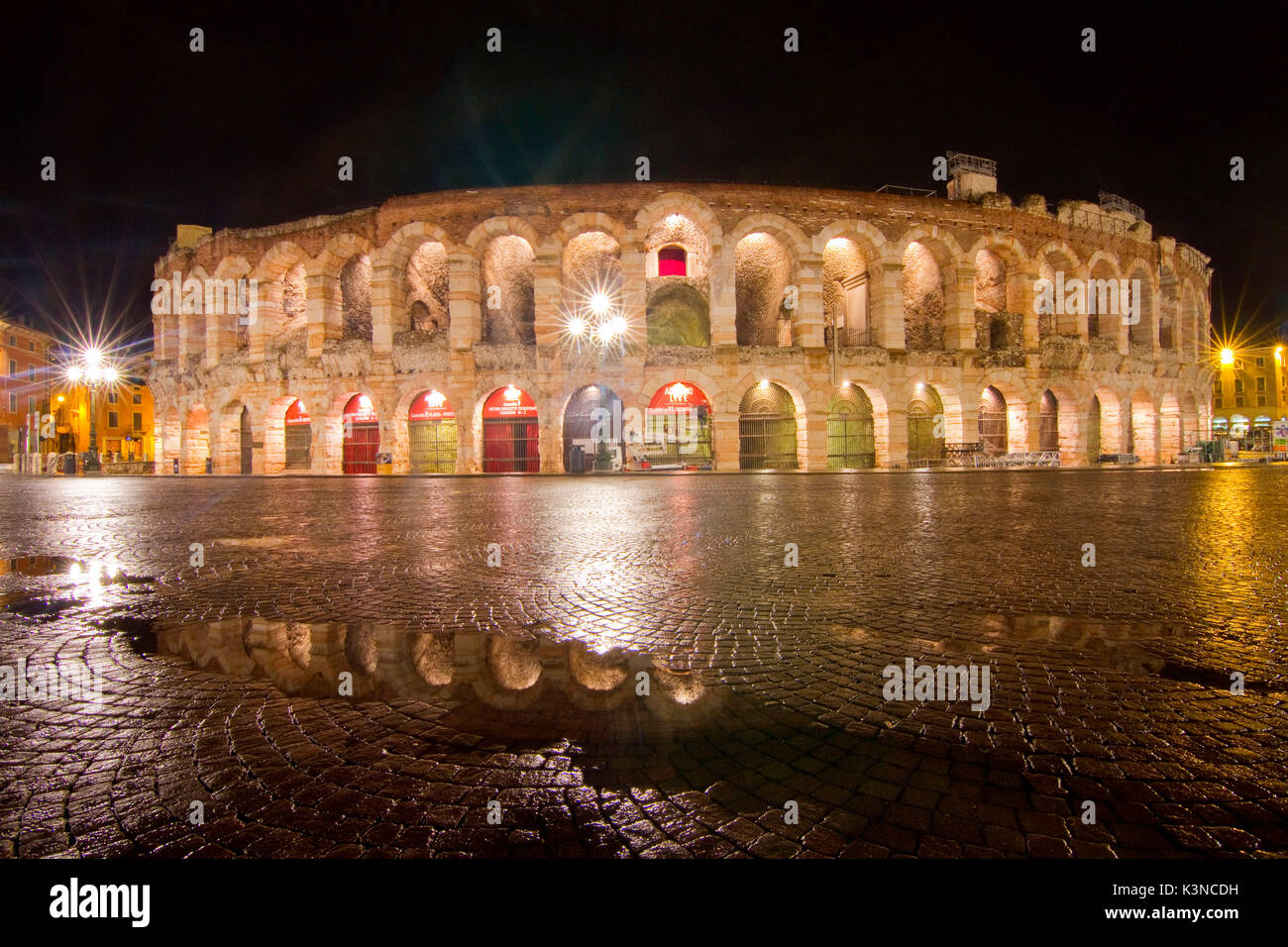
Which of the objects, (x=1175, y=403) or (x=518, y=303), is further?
(x=1175, y=403)

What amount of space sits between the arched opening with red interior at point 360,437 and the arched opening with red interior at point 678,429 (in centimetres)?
1217

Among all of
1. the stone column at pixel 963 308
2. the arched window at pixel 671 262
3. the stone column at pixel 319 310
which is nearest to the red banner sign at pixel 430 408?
the stone column at pixel 319 310

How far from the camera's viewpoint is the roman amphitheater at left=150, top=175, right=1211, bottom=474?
24.9m

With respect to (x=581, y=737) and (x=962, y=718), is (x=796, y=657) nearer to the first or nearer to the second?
(x=962, y=718)

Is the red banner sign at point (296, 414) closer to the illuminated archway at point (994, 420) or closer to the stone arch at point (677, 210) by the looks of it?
the stone arch at point (677, 210)

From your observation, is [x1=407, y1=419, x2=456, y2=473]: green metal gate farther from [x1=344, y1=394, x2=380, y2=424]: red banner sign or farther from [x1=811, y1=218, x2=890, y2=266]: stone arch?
[x1=811, y1=218, x2=890, y2=266]: stone arch

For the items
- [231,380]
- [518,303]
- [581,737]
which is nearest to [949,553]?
[581,737]

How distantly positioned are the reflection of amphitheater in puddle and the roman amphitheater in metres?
22.2

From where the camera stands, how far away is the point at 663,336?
1126 inches

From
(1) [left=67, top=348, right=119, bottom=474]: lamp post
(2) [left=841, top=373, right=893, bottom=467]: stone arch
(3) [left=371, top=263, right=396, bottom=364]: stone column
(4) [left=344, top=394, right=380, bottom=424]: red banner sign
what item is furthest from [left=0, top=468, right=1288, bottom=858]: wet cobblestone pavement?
(1) [left=67, top=348, right=119, bottom=474]: lamp post

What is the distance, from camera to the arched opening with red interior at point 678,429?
25.3 m
